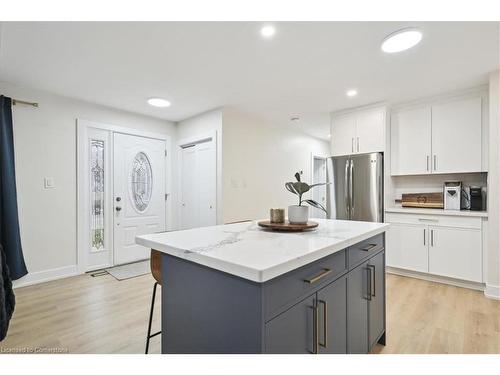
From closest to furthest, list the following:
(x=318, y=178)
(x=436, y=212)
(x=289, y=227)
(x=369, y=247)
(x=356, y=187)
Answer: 1. (x=289, y=227)
2. (x=369, y=247)
3. (x=436, y=212)
4. (x=356, y=187)
5. (x=318, y=178)

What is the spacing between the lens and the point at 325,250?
1160 mm

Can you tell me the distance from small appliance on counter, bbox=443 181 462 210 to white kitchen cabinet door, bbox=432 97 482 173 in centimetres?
18

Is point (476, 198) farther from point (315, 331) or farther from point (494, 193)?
point (315, 331)

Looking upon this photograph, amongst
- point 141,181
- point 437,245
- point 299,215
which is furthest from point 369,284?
point 141,181

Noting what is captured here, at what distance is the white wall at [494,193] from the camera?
2.65 m

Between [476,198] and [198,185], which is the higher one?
[198,185]

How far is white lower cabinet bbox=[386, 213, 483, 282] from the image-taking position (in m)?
2.88

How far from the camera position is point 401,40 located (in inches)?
80.3

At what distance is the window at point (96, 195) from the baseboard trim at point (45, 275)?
0.37 meters

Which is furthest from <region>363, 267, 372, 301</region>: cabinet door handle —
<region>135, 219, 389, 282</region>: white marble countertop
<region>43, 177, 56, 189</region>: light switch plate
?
<region>43, 177, 56, 189</region>: light switch plate

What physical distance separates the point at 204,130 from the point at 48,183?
2.10 metres

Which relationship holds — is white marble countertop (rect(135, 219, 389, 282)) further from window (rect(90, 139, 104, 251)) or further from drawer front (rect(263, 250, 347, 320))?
window (rect(90, 139, 104, 251))
